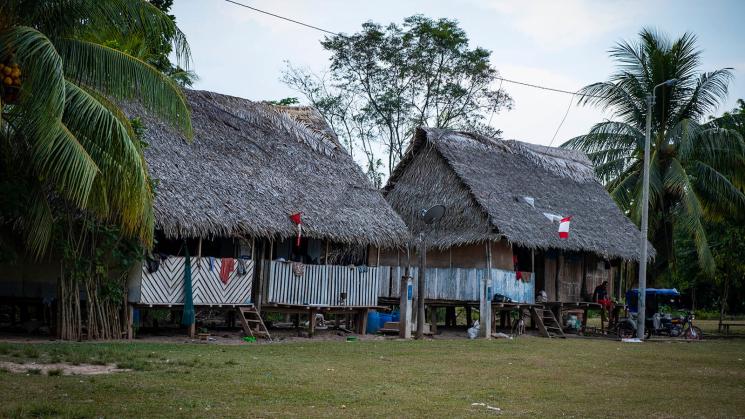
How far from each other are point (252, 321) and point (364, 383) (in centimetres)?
847

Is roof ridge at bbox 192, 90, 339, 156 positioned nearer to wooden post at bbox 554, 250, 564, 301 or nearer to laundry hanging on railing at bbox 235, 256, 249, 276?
laundry hanging on railing at bbox 235, 256, 249, 276

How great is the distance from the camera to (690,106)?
29547 millimetres

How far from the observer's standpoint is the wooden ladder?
18516 millimetres

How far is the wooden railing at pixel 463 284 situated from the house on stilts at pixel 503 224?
3 cm

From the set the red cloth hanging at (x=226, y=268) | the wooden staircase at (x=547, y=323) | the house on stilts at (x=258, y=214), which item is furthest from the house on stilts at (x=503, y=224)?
the red cloth hanging at (x=226, y=268)

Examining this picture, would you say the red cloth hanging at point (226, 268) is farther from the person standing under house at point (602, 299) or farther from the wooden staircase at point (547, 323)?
the person standing under house at point (602, 299)

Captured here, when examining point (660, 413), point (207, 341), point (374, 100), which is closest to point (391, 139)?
point (374, 100)

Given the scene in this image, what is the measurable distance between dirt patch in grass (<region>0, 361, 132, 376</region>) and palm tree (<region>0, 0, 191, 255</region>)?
2.10m

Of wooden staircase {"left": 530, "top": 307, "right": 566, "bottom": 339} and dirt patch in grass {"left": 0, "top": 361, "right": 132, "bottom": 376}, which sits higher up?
wooden staircase {"left": 530, "top": 307, "right": 566, "bottom": 339}

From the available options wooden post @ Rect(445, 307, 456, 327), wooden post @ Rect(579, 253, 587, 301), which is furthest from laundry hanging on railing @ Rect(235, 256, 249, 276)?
wooden post @ Rect(579, 253, 587, 301)

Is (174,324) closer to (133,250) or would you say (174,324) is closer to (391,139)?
(133,250)

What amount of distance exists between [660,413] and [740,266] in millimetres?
23642

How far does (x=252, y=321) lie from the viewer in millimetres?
18984

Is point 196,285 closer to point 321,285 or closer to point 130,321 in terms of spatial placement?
point 130,321
